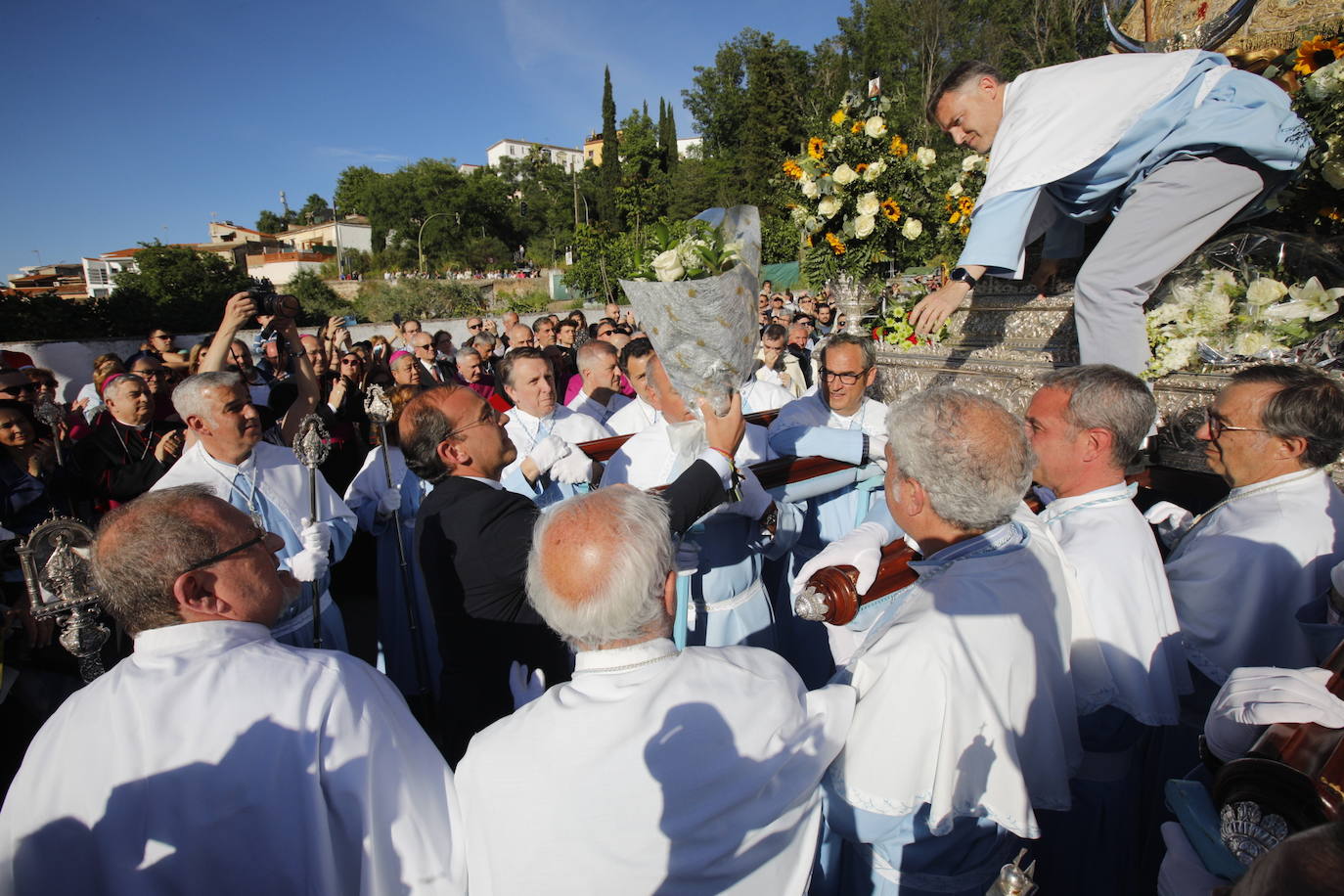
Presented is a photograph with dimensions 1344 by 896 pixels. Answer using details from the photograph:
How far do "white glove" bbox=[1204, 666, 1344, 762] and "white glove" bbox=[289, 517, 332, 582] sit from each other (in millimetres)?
3614

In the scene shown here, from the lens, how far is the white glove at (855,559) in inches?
84.4

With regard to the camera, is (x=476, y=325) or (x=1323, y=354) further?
(x=476, y=325)

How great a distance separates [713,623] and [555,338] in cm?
779

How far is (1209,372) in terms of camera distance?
3209mm

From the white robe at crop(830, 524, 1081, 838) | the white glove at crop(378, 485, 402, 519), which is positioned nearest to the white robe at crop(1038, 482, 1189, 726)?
the white robe at crop(830, 524, 1081, 838)

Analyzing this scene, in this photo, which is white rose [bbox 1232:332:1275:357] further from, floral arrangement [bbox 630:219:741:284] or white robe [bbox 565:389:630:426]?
white robe [bbox 565:389:630:426]

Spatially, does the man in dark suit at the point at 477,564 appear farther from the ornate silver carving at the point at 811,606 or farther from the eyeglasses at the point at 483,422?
the ornate silver carving at the point at 811,606

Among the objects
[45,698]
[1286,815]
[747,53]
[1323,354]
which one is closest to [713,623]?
[1286,815]

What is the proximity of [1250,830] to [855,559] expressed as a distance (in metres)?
1.22

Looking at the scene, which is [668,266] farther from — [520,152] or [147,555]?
[520,152]

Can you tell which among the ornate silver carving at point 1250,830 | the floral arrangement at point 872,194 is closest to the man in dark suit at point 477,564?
the ornate silver carving at point 1250,830

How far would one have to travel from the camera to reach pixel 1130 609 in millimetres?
2188

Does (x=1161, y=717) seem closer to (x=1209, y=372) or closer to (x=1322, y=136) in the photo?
(x=1209, y=372)

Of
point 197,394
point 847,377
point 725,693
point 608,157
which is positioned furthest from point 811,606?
point 608,157
